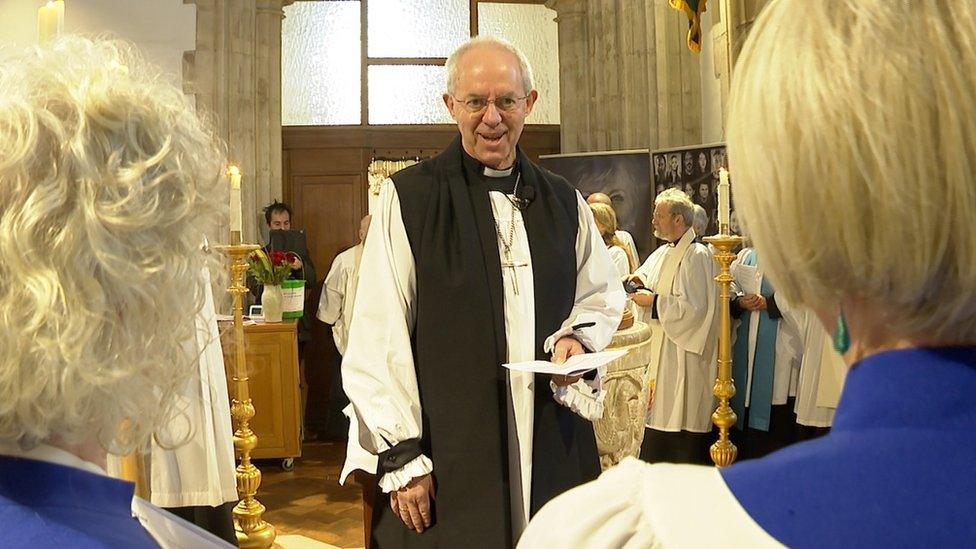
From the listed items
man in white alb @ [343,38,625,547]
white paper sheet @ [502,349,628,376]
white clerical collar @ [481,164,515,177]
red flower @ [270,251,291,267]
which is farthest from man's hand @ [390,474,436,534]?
red flower @ [270,251,291,267]

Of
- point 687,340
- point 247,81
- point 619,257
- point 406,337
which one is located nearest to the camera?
point 406,337

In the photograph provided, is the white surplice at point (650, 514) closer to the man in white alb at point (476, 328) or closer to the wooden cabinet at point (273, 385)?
the man in white alb at point (476, 328)

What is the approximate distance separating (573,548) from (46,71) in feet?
2.07

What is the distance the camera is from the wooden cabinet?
256 inches

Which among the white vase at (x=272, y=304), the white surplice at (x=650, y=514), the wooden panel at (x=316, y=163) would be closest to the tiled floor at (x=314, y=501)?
the white vase at (x=272, y=304)

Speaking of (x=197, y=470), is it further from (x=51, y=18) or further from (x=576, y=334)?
(x=51, y=18)

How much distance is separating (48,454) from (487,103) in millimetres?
1804

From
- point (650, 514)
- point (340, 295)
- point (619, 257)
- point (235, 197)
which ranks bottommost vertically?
point (650, 514)

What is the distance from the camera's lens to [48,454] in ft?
2.67

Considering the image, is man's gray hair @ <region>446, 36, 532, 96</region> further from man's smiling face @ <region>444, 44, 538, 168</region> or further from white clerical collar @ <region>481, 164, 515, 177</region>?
white clerical collar @ <region>481, 164, 515, 177</region>

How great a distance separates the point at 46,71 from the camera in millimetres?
858

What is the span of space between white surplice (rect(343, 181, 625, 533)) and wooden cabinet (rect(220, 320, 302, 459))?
426cm

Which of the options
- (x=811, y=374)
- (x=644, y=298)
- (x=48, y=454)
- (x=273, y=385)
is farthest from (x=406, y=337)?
(x=273, y=385)

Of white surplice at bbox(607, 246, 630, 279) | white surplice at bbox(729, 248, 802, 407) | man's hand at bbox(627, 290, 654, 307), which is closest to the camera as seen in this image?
white surplice at bbox(729, 248, 802, 407)
